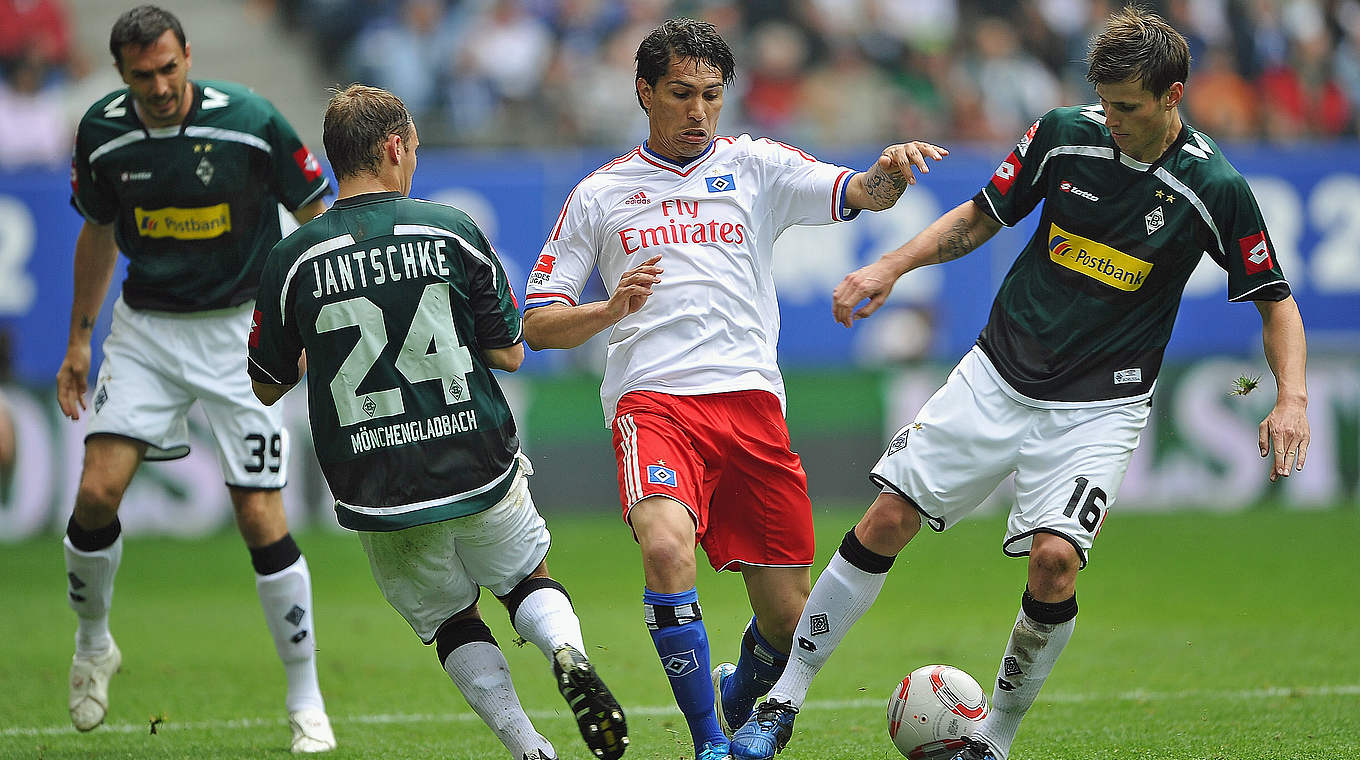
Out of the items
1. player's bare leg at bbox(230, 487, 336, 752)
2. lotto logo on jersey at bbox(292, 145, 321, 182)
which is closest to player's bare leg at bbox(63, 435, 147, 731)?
player's bare leg at bbox(230, 487, 336, 752)

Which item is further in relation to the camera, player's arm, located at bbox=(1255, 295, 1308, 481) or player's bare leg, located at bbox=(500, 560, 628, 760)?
player's arm, located at bbox=(1255, 295, 1308, 481)

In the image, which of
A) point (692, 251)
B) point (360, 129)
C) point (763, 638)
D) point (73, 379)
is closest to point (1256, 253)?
point (692, 251)

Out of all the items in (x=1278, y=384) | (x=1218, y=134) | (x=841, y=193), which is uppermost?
(x=841, y=193)

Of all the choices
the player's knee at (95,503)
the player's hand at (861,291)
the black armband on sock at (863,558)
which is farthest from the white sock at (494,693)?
the player's knee at (95,503)

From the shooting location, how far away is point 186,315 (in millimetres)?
6109

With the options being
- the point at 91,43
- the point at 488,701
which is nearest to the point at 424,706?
the point at 488,701

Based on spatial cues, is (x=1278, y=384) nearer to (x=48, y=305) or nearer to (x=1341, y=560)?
(x=1341, y=560)

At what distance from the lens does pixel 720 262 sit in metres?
5.26

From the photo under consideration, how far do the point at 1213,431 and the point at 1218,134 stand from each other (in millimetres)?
4317

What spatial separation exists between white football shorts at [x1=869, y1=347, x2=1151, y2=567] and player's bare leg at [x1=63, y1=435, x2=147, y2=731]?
2984mm

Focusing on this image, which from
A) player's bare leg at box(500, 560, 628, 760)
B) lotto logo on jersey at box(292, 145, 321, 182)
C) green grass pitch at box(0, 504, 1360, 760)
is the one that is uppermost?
lotto logo on jersey at box(292, 145, 321, 182)

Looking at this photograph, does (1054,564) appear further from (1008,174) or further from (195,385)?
(195,385)

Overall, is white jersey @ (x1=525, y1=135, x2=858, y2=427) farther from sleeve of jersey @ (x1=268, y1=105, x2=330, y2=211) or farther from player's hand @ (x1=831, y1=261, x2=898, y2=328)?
sleeve of jersey @ (x1=268, y1=105, x2=330, y2=211)

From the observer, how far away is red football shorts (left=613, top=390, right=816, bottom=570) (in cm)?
500
